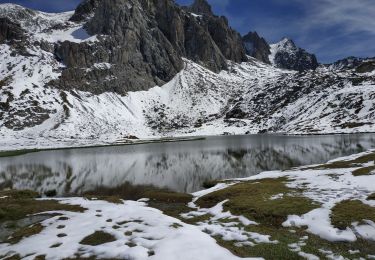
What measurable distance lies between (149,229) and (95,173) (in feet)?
181

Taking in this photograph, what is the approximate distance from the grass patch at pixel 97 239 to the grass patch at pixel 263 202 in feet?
40.5

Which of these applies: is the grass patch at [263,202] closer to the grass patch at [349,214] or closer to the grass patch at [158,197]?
the grass patch at [349,214]

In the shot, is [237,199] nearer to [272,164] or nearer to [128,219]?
[128,219]

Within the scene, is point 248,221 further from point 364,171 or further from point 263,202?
point 364,171

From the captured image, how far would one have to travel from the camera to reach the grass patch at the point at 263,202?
30198mm

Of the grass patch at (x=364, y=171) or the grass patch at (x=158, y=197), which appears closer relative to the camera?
the grass patch at (x=158, y=197)

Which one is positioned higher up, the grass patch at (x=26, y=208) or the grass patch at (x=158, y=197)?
the grass patch at (x=26, y=208)

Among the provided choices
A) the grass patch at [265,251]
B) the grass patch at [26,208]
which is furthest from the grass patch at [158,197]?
the grass patch at [265,251]

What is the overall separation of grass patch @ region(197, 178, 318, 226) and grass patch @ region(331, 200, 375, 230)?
2.32 metres

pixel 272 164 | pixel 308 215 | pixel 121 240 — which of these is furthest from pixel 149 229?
pixel 272 164

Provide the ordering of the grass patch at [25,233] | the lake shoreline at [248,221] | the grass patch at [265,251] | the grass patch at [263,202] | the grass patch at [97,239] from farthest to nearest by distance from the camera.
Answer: the grass patch at [263,202] < the grass patch at [25,233] < the grass patch at [97,239] < the lake shoreline at [248,221] < the grass patch at [265,251]

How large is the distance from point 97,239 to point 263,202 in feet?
55.2

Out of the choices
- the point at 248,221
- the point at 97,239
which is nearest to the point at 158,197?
the point at 248,221

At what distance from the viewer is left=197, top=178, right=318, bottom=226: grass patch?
30198 mm
